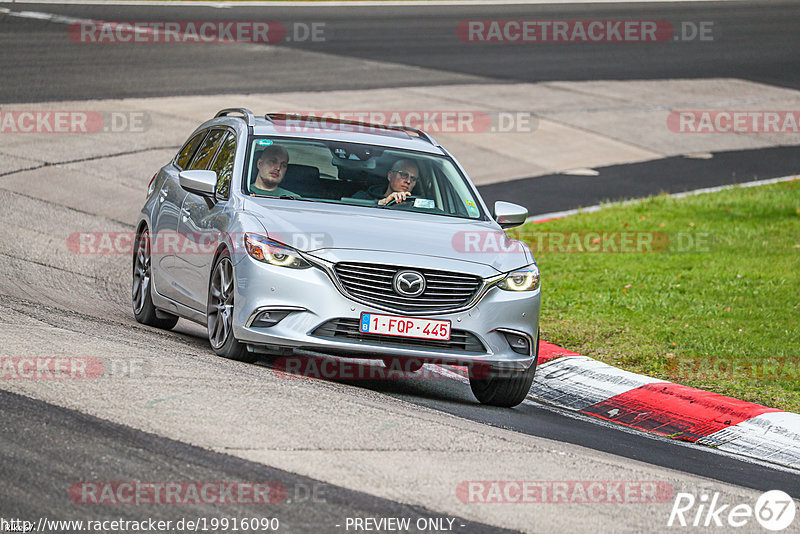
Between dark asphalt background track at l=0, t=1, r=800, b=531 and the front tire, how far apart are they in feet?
3.57

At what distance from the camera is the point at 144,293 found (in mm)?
10609

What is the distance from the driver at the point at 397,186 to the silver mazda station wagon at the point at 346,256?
13 millimetres

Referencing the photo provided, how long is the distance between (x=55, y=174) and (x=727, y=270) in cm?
910

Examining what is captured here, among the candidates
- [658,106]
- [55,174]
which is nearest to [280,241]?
[55,174]

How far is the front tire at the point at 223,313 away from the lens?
8.44 m
